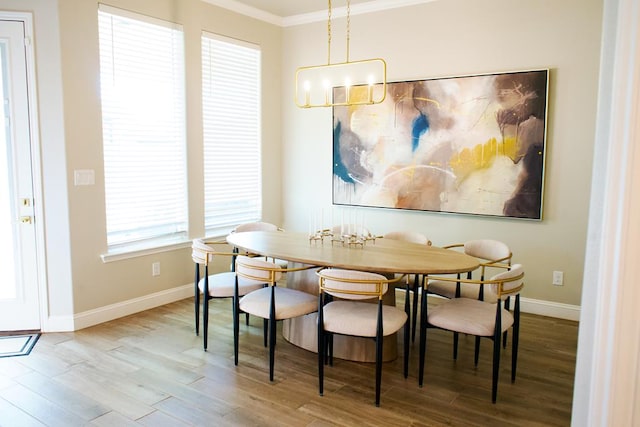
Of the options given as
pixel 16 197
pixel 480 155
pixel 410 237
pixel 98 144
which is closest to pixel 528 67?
pixel 480 155

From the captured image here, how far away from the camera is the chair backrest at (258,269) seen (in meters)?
3.12

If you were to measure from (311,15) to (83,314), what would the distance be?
396 centimetres

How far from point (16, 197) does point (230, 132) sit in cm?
224

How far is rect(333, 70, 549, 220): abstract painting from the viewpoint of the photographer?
4387mm

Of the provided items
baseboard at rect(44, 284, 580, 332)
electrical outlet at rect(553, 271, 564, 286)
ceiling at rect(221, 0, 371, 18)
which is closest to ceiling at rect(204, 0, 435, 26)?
ceiling at rect(221, 0, 371, 18)

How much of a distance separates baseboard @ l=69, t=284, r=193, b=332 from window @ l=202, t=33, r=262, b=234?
737mm

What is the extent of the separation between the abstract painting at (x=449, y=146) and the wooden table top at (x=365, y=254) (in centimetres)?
121

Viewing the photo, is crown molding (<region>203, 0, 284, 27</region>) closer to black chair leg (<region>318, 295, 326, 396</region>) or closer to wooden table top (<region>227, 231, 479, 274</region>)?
wooden table top (<region>227, 231, 479, 274</region>)

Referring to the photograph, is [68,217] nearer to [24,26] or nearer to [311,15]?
[24,26]

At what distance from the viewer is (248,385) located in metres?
3.12

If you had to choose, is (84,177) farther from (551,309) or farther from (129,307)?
(551,309)

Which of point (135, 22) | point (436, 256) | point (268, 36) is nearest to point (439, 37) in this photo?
point (268, 36)

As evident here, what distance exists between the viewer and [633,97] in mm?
1358

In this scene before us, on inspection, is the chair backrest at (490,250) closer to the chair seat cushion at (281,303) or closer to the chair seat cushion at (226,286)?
the chair seat cushion at (281,303)
